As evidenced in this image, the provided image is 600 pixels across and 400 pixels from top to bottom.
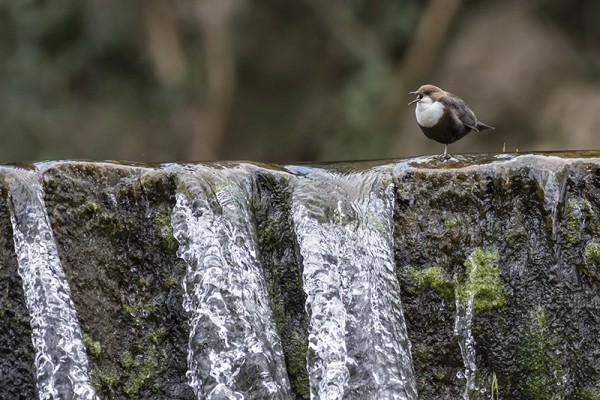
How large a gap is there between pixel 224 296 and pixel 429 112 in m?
1.89

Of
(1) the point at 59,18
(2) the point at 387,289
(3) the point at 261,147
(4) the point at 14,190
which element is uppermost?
(1) the point at 59,18

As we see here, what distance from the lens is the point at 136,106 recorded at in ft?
52.3

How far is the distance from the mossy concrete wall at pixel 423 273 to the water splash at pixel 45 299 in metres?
0.12

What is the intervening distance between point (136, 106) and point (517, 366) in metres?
12.5

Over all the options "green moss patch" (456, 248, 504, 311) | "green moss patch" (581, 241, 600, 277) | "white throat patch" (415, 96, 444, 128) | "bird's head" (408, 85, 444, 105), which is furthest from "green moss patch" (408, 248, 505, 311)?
"bird's head" (408, 85, 444, 105)

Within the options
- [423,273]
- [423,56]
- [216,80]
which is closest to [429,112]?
[423,273]

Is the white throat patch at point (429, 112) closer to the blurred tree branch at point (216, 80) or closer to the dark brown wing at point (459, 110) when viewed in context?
the dark brown wing at point (459, 110)

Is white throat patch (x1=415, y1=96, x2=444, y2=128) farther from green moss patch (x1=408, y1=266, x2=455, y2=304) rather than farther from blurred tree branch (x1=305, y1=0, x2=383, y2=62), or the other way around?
blurred tree branch (x1=305, y1=0, x2=383, y2=62)

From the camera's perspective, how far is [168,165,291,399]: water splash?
12.2 feet

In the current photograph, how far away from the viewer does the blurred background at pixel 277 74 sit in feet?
39.8

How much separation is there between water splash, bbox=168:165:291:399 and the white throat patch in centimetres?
147

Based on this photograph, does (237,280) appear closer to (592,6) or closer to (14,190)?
(14,190)

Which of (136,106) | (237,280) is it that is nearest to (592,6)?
(136,106)

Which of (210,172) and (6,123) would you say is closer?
(210,172)
